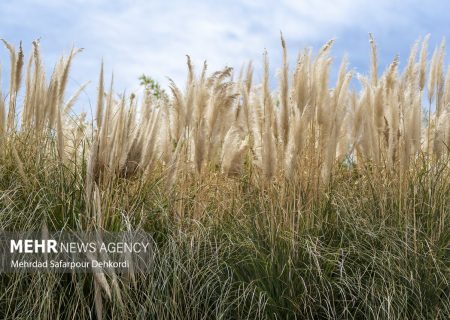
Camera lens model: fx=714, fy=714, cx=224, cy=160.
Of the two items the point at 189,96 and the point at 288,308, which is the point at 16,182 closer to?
the point at 189,96

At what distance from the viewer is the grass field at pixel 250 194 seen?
364cm

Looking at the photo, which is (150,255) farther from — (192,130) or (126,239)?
(192,130)

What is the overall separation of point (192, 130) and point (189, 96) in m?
0.21

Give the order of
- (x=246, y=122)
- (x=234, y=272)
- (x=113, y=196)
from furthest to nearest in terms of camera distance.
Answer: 1. (x=246, y=122)
2. (x=113, y=196)
3. (x=234, y=272)

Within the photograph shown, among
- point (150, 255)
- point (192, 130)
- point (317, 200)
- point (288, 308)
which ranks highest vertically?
point (192, 130)

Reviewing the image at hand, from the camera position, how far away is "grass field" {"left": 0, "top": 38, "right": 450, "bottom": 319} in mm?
3637

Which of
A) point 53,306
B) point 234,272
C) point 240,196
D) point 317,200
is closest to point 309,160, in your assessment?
point 317,200

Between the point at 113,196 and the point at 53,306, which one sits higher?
the point at 113,196

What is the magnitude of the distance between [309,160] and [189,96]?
85 cm

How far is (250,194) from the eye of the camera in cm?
427

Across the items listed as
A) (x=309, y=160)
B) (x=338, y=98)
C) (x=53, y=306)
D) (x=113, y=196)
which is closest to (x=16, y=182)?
(x=113, y=196)

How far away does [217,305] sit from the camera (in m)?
3.56

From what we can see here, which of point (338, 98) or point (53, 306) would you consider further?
point (338, 98)

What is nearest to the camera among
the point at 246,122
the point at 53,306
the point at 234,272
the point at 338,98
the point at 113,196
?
the point at 53,306
